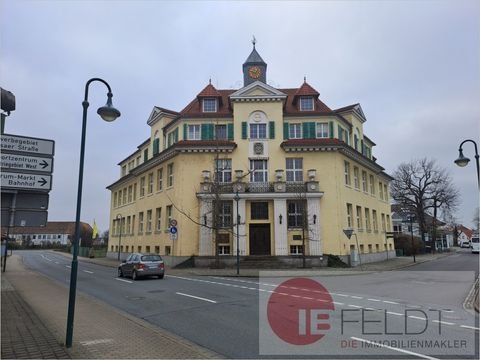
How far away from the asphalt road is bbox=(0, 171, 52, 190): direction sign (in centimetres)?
415

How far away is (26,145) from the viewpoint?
6965mm

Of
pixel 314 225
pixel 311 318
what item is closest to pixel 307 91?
pixel 314 225

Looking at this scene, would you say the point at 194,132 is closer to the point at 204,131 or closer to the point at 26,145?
the point at 204,131

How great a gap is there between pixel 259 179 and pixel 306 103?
832 cm

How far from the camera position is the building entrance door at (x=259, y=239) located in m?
31.9

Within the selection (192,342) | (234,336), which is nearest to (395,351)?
(234,336)

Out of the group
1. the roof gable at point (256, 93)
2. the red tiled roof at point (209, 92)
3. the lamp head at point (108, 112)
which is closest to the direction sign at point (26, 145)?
the lamp head at point (108, 112)

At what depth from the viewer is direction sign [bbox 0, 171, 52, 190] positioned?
6652 mm

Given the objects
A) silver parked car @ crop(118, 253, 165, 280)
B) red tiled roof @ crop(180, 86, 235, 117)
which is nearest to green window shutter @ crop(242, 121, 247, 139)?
red tiled roof @ crop(180, 86, 235, 117)

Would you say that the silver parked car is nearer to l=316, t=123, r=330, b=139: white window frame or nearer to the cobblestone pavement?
the cobblestone pavement

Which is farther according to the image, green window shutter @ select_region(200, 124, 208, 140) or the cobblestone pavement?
green window shutter @ select_region(200, 124, 208, 140)

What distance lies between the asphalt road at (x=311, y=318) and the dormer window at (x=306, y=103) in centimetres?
2113

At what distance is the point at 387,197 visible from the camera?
157 ft

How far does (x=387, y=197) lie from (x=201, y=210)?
25.5 m
